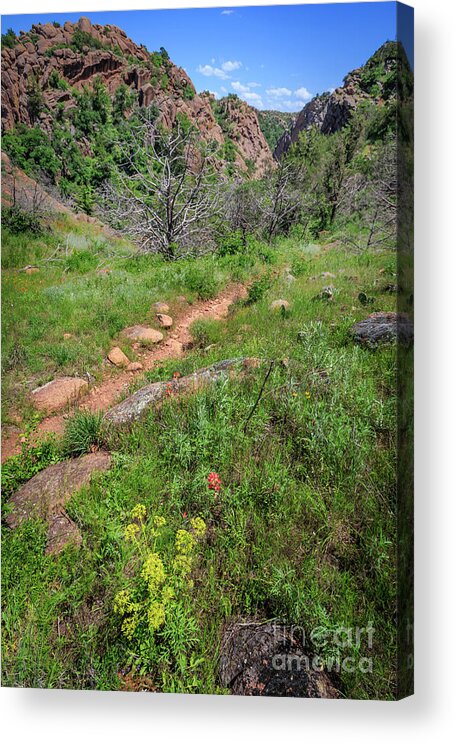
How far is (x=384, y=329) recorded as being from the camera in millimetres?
3102

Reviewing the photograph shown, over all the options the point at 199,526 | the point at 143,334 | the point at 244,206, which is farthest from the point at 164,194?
the point at 199,526

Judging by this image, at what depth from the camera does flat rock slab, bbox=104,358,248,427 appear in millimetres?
3418

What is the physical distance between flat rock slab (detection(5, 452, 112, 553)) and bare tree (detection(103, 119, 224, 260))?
151cm

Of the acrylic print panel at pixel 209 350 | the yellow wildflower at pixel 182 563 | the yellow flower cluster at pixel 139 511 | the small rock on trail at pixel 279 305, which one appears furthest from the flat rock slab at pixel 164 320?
the yellow wildflower at pixel 182 563

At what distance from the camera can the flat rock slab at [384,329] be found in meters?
3.06

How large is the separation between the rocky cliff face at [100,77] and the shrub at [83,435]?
1.91 m

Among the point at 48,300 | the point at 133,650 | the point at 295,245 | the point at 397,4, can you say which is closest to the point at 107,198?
the point at 48,300

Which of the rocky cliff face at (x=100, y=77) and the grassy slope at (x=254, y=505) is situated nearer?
the grassy slope at (x=254, y=505)

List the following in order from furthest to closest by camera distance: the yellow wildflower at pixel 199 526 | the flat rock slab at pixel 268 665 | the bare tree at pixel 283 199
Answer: the bare tree at pixel 283 199 < the yellow wildflower at pixel 199 526 < the flat rock slab at pixel 268 665

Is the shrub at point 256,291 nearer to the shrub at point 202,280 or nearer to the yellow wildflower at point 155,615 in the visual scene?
the shrub at point 202,280

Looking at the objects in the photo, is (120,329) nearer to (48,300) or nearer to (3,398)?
(48,300)

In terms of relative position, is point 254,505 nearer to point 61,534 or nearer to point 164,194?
point 61,534

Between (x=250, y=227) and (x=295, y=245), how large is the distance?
34 centimetres

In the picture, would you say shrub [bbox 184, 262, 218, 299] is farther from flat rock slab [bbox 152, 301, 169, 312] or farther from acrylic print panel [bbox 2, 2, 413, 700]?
flat rock slab [bbox 152, 301, 169, 312]
